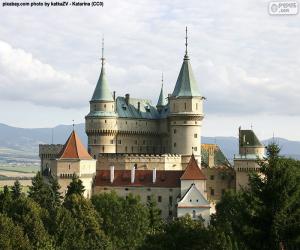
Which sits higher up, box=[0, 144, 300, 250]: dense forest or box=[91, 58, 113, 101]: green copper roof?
box=[91, 58, 113, 101]: green copper roof

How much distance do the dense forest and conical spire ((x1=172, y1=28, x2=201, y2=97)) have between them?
24197 millimetres

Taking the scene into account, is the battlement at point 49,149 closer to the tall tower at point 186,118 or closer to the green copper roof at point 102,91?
the green copper roof at point 102,91

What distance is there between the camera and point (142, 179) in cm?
12719

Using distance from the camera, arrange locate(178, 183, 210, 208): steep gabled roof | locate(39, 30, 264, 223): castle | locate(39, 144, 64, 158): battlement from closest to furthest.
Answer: locate(178, 183, 210, 208): steep gabled roof, locate(39, 30, 264, 223): castle, locate(39, 144, 64, 158): battlement

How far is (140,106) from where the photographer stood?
5861 inches

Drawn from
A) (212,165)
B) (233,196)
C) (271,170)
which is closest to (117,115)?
(212,165)

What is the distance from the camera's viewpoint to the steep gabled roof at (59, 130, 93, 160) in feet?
409

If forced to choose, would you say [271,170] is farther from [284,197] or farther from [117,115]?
[117,115]

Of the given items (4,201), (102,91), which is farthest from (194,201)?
(4,201)

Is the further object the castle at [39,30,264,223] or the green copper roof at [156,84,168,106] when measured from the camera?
the green copper roof at [156,84,168,106]

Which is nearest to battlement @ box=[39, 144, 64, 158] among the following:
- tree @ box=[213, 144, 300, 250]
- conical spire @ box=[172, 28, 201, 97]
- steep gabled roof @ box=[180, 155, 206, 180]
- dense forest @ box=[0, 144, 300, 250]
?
dense forest @ box=[0, 144, 300, 250]

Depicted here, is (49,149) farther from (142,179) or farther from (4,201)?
(4,201)

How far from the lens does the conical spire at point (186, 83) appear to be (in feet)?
453

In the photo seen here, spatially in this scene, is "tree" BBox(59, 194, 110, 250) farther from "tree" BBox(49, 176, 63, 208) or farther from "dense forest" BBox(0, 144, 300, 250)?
"tree" BBox(49, 176, 63, 208)
